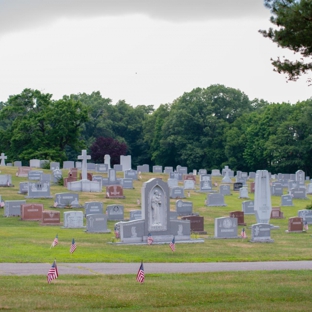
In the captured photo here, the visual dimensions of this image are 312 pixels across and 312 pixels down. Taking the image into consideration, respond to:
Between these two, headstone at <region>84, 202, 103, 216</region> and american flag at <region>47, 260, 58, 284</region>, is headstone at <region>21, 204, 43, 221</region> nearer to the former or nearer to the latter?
headstone at <region>84, 202, 103, 216</region>

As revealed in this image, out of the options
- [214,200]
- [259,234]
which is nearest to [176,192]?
[214,200]

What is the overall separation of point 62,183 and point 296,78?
1312 inches

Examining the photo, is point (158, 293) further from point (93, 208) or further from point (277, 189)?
point (277, 189)

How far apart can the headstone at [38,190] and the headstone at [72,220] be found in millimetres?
10885

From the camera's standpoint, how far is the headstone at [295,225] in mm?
31797

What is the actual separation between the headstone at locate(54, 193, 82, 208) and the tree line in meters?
30.3

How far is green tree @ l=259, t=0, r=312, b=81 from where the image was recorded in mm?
15875

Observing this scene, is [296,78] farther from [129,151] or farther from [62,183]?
[129,151]

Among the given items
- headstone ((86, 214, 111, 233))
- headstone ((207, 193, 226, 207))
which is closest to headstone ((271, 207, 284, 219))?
headstone ((207, 193, 226, 207))

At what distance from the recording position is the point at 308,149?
7662 cm

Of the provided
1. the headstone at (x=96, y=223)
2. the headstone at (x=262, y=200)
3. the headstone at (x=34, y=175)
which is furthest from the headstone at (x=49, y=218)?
the headstone at (x=34, y=175)

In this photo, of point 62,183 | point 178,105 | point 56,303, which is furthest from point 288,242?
point 178,105

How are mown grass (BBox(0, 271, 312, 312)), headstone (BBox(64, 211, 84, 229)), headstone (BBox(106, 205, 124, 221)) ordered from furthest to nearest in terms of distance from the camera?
headstone (BBox(106, 205, 124, 221))
headstone (BBox(64, 211, 84, 229))
mown grass (BBox(0, 271, 312, 312))

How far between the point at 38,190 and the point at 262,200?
1406cm
